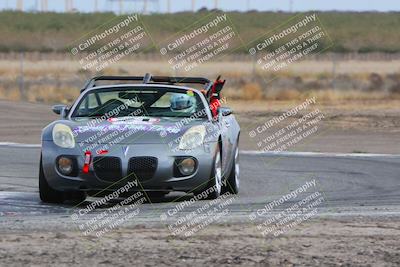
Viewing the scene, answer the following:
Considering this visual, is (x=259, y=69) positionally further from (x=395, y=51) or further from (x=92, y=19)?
(x=92, y=19)

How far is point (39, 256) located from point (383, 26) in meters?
86.8

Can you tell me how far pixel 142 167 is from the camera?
455 inches

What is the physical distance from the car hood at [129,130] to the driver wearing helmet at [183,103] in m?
0.58

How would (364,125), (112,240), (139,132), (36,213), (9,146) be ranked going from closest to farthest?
(112,240) < (36,213) < (139,132) < (9,146) < (364,125)

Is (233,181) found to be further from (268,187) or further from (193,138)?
(193,138)

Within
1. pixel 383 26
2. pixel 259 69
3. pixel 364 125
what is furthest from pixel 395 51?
pixel 364 125

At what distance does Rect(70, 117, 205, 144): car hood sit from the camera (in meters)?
11.7

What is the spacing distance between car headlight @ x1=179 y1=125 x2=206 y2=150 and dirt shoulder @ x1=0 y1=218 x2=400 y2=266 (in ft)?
8.30

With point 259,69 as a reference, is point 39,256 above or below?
above

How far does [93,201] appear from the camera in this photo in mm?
12398
